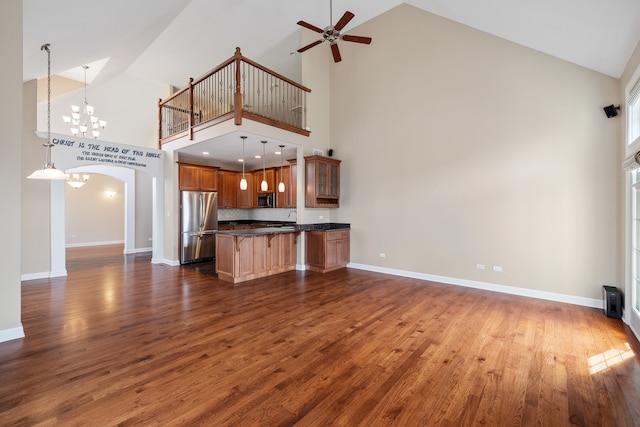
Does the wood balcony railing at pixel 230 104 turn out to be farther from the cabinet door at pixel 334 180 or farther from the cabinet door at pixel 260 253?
the cabinet door at pixel 260 253

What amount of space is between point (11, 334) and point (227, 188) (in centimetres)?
601

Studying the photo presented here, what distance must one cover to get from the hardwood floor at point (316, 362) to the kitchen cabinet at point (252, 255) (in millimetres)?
941

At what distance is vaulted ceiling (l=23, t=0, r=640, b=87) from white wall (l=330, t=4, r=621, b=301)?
0.39 m

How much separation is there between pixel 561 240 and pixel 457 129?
7.94 ft

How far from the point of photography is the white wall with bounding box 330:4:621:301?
13.1 feet

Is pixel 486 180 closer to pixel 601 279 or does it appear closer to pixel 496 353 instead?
pixel 601 279

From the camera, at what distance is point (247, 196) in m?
8.91

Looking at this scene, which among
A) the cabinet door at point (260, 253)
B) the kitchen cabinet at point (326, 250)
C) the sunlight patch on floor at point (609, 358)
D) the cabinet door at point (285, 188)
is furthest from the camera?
the cabinet door at point (285, 188)

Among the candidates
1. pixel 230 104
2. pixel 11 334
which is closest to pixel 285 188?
pixel 230 104

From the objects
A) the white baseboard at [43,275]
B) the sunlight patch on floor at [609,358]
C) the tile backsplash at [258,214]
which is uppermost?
the tile backsplash at [258,214]

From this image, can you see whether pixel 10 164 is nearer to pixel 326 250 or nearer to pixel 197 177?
pixel 197 177

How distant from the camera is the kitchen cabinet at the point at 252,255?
5.27m

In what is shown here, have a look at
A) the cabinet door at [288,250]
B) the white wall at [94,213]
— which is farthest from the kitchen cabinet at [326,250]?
the white wall at [94,213]

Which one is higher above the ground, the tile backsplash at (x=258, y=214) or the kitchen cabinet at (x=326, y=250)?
the tile backsplash at (x=258, y=214)
